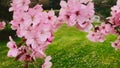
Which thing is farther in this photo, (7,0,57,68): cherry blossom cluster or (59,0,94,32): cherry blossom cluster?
(59,0,94,32): cherry blossom cluster

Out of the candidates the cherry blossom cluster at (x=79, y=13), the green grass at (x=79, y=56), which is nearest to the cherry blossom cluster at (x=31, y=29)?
the cherry blossom cluster at (x=79, y=13)

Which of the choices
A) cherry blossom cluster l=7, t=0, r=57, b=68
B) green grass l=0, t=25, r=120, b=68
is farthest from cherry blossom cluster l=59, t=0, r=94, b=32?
green grass l=0, t=25, r=120, b=68

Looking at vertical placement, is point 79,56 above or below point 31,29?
below

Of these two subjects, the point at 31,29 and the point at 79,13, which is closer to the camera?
the point at 31,29

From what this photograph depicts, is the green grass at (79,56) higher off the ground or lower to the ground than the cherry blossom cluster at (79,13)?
lower

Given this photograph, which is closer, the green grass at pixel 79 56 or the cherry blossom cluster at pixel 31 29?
the cherry blossom cluster at pixel 31 29

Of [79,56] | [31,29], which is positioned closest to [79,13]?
[31,29]

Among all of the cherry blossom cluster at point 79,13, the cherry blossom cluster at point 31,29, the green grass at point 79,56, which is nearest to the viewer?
the cherry blossom cluster at point 31,29

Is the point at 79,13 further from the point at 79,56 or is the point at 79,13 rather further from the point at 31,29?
the point at 79,56

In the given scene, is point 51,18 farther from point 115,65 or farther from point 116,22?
point 115,65

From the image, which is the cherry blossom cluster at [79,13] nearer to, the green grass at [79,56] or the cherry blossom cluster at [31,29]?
the cherry blossom cluster at [31,29]

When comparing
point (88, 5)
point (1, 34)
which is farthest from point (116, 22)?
point (1, 34)

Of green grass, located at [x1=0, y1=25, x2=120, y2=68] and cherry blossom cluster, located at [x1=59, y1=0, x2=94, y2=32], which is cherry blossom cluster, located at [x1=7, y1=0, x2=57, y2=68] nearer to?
cherry blossom cluster, located at [x1=59, y1=0, x2=94, y2=32]

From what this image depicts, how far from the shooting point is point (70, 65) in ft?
55.7
